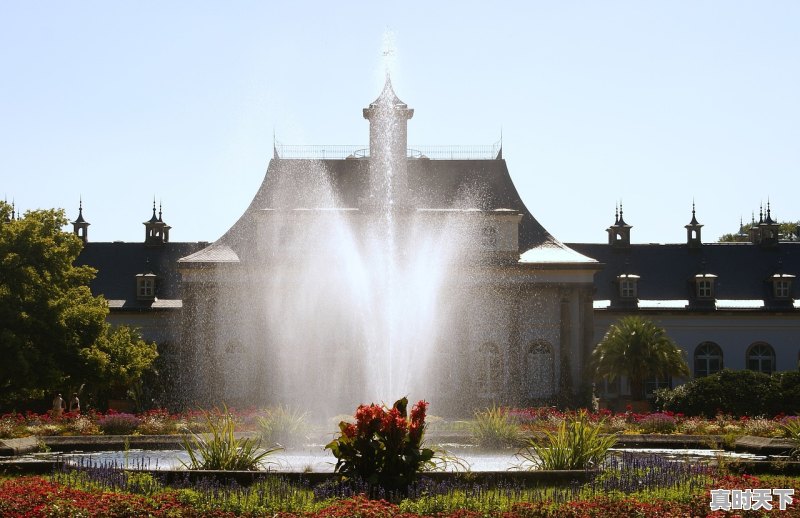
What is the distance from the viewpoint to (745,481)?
13.7 m

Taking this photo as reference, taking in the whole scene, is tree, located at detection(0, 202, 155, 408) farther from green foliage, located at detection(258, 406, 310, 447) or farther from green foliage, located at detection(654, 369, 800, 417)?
green foliage, located at detection(654, 369, 800, 417)

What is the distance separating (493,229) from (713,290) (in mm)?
11939

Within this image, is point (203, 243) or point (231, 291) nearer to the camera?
point (231, 291)

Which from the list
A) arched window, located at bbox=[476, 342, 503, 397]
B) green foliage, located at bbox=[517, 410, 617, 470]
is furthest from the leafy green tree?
green foliage, located at bbox=[517, 410, 617, 470]

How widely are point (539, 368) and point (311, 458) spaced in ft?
97.4

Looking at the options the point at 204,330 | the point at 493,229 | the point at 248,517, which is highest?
the point at 493,229

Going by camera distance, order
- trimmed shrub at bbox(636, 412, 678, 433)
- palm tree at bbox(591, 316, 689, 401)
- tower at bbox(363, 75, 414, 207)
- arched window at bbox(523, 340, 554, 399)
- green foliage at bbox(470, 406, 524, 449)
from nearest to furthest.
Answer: green foliage at bbox(470, 406, 524, 449), trimmed shrub at bbox(636, 412, 678, 433), palm tree at bbox(591, 316, 689, 401), arched window at bbox(523, 340, 554, 399), tower at bbox(363, 75, 414, 207)

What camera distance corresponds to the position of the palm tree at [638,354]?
1563 inches

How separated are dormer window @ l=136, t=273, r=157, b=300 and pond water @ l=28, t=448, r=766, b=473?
106ft

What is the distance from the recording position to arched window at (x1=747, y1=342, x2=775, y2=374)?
5075 cm

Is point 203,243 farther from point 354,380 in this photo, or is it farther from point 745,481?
point 745,481

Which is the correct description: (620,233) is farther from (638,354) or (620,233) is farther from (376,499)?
(376,499)

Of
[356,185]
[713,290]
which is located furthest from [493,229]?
[713,290]

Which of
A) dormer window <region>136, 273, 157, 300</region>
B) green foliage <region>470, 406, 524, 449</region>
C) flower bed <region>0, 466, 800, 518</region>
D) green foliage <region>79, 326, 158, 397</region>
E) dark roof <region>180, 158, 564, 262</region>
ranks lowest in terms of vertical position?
flower bed <region>0, 466, 800, 518</region>
